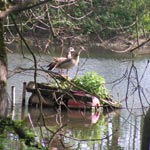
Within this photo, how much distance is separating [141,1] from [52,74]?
3.15 ft

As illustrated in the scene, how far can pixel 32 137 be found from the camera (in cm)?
378

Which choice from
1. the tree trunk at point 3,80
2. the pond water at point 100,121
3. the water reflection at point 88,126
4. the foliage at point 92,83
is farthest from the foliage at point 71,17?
the foliage at point 92,83

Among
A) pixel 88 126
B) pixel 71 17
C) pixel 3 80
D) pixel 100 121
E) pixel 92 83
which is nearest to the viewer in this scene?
pixel 3 80

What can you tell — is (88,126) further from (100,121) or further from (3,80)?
(3,80)

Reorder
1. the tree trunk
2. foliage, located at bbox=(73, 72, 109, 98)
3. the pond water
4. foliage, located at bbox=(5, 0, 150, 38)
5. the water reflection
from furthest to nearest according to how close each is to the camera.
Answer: foliage, located at bbox=(73, 72, 109, 98), the water reflection, the pond water, foliage, located at bbox=(5, 0, 150, 38), the tree trunk

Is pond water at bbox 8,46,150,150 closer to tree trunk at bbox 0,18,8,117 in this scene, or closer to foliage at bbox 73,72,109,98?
foliage at bbox 73,72,109,98

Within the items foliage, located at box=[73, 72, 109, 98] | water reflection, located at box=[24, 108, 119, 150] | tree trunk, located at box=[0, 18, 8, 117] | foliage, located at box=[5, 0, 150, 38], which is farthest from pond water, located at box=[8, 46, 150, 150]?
tree trunk, located at box=[0, 18, 8, 117]

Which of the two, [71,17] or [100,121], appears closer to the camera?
[71,17]

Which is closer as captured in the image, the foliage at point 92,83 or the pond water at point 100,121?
the pond water at point 100,121

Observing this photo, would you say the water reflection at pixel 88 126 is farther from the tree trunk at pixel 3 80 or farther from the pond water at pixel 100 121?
the tree trunk at pixel 3 80

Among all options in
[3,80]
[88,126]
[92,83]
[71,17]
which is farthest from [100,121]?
[3,80]

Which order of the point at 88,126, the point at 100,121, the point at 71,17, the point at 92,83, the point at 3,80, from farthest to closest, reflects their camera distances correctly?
the point at 92,83 → the point at 100,121 → the point at 88,126 → the point at 71,17 → the point at 3,80

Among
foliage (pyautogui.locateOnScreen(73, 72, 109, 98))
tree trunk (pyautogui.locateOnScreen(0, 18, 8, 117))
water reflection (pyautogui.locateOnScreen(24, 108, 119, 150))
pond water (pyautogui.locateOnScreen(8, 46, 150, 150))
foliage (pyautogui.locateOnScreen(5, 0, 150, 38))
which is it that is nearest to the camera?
tree trunk (pyautogui.locateOnScreen(0, 18, 8, 117))

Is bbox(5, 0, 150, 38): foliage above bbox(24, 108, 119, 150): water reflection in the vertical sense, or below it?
above
